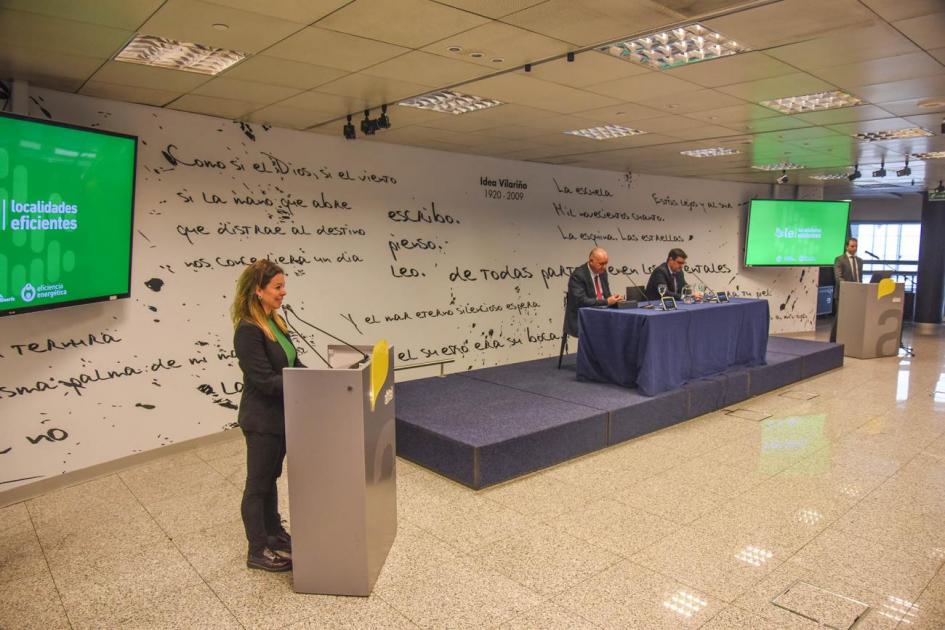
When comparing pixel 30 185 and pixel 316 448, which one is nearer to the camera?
pixel 316 448

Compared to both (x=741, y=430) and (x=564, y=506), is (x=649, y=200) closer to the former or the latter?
(x=741, y=430)

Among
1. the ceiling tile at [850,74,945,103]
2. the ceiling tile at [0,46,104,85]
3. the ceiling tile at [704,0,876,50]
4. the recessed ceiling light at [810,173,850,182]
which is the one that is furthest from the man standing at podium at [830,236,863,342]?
the ceiling tile at [0,46,104,85]

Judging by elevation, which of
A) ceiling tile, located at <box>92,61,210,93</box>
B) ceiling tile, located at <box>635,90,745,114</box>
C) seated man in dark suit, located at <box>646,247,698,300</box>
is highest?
ceiling tile, located at <box>635,90,745,114</box>

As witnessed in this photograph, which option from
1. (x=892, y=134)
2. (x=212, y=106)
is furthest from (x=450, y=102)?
A: (x=892, y=134)

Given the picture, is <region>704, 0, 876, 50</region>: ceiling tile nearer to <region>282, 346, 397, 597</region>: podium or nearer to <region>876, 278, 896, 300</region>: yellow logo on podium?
<region>282, 346, 397, 597</region>: podium

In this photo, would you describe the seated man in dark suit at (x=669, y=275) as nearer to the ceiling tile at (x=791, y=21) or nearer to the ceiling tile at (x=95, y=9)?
the ceiling tile at (x=791, y=21)

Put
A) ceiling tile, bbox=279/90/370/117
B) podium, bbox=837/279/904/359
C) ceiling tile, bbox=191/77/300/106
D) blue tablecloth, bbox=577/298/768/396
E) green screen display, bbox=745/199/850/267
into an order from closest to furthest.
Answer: ceiling tile, bbox=191/77/300/106 → ceiling tile, bbox=279/90/370/117 → blue tablecloth, bbox=577/298/768/396 → podium, bbox=837/279/904/359 → green screen display, bbox=745/199/850/267

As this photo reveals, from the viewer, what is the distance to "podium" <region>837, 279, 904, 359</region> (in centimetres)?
821

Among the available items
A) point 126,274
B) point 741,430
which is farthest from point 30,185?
point 741,430

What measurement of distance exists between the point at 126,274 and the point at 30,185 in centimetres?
90

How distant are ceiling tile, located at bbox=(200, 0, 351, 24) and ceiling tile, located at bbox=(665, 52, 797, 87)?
2.13 metres

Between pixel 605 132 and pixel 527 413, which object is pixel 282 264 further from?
pixel 605 132

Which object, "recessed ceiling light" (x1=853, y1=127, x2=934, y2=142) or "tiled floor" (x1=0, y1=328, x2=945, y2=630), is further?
"recessed ceiling light" (x1=853, y1=127, x2=934, y2=142)

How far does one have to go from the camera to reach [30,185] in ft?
11.1
